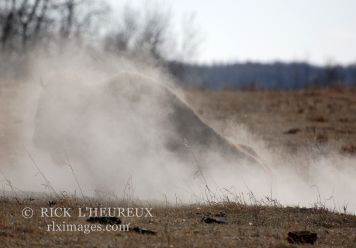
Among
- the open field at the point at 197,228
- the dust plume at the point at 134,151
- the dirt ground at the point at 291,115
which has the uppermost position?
the dirt ground at the point at 291,115

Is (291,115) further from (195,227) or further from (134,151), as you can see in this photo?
(195,227)

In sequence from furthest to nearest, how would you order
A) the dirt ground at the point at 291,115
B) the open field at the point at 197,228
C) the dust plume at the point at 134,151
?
1. the dirt ground at the point at 291,115
2. the dust plume at the point at 134,151
3. the open field at the point at 197,228

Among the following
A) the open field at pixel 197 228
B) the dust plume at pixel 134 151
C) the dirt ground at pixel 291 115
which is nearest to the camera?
the open field at pixel 197 228

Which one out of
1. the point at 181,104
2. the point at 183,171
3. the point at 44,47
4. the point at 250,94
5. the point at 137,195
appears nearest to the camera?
the point at 137,195

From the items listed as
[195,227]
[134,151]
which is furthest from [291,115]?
[195,227]

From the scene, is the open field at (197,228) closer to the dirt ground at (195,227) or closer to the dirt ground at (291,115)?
the dirt ground at (195,227)

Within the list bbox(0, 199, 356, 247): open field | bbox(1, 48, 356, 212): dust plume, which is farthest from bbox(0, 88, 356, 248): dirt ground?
bbox(1, 48, 356, 212): dust plume

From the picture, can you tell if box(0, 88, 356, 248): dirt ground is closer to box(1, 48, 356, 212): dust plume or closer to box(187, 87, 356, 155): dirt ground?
box(1, 48, 356, 212): dust plume

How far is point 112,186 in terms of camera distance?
9547 millimetres

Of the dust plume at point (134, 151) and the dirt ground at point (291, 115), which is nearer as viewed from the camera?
the dust plume at point (134, 151)

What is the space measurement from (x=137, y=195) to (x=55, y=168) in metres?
1.51

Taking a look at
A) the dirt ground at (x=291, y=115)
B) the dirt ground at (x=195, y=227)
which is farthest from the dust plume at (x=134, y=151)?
the dirt ground at (x=291, y=115)

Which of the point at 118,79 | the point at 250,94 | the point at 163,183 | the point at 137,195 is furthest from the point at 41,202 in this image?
the point at 250,94

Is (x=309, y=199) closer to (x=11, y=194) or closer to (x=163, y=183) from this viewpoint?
(x=163, y=183)
